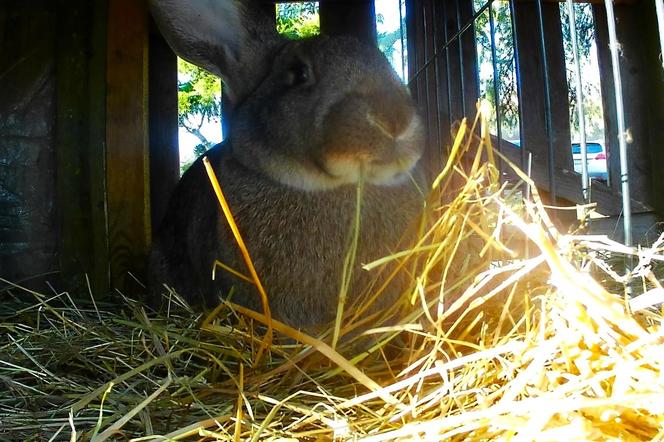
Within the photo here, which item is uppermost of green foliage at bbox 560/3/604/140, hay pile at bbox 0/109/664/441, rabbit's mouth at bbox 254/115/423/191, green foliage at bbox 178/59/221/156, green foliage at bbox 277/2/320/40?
green foliage at bbox 178/59/221/156

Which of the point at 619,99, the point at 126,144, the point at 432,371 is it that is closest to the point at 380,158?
the point at 619,99

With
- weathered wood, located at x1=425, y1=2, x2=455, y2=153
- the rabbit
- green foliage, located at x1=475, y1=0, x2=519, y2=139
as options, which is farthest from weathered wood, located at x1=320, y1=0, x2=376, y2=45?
the rabbit

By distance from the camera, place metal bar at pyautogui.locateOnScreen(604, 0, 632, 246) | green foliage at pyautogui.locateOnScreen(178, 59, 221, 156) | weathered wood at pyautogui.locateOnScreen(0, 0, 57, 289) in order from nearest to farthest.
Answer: metal bar at pyautogui.locateOnScreen(604, 0, 632, 246) → weathered wood at pyautogui.locateOnScreen(0, 0, 57, 289) → green foliage at pyautogui.locateOnScreen(178, 59, 221, 156)

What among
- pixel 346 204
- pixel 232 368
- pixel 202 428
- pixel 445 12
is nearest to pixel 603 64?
pixel 445 12

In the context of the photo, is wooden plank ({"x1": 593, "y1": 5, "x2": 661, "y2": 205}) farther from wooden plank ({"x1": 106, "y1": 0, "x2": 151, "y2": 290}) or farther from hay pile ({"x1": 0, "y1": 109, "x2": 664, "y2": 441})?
wooden plank ({"x1": 106, "y1": 0, "x2": 151, "y2": 290})

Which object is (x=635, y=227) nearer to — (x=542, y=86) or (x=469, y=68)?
(x=542, y=86)

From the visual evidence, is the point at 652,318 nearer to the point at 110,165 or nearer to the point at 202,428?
the point at 202,428

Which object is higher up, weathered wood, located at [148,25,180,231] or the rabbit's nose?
weathered wood, located at [148,25,180,231]
